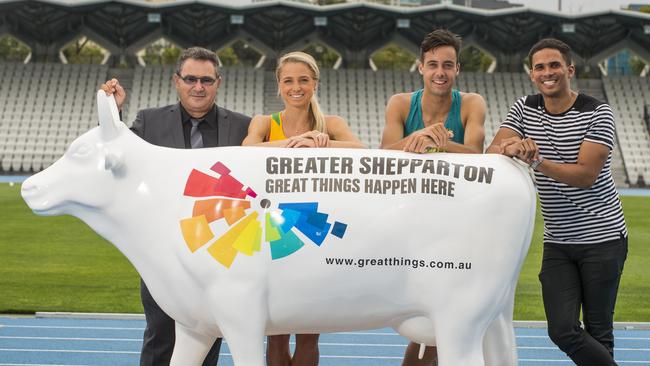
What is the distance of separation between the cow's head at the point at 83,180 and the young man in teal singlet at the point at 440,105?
107 cm

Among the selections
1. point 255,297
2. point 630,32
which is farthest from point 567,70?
point 630,32

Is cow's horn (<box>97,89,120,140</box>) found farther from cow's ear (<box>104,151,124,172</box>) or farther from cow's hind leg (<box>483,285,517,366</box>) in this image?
cow's hind leg (<box>483,285,517,366</box>)

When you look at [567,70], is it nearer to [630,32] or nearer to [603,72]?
[630,32]

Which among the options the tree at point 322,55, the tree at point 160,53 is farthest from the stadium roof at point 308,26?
the tree at point 160,53

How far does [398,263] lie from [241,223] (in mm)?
554

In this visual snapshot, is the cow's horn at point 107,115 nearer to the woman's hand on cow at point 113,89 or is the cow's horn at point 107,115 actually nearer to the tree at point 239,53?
the woman's hand on cow at point 113,89

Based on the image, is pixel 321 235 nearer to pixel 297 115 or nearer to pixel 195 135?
pixel 297 115

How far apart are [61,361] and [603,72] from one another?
39917 mm

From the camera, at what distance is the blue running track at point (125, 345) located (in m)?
6.59

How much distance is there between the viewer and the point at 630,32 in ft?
130

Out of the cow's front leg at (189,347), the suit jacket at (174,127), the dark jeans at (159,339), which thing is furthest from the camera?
the dark jeans at (159,339)

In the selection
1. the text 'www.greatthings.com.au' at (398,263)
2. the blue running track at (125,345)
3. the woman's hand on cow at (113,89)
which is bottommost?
the blue running track at (125,345)

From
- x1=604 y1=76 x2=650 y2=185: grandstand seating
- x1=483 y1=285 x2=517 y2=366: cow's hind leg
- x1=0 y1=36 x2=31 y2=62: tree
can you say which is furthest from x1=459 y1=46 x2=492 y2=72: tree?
x1=483 y1=285 x2=517 y2=366: cow's hind leg

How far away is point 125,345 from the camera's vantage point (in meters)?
6.99
